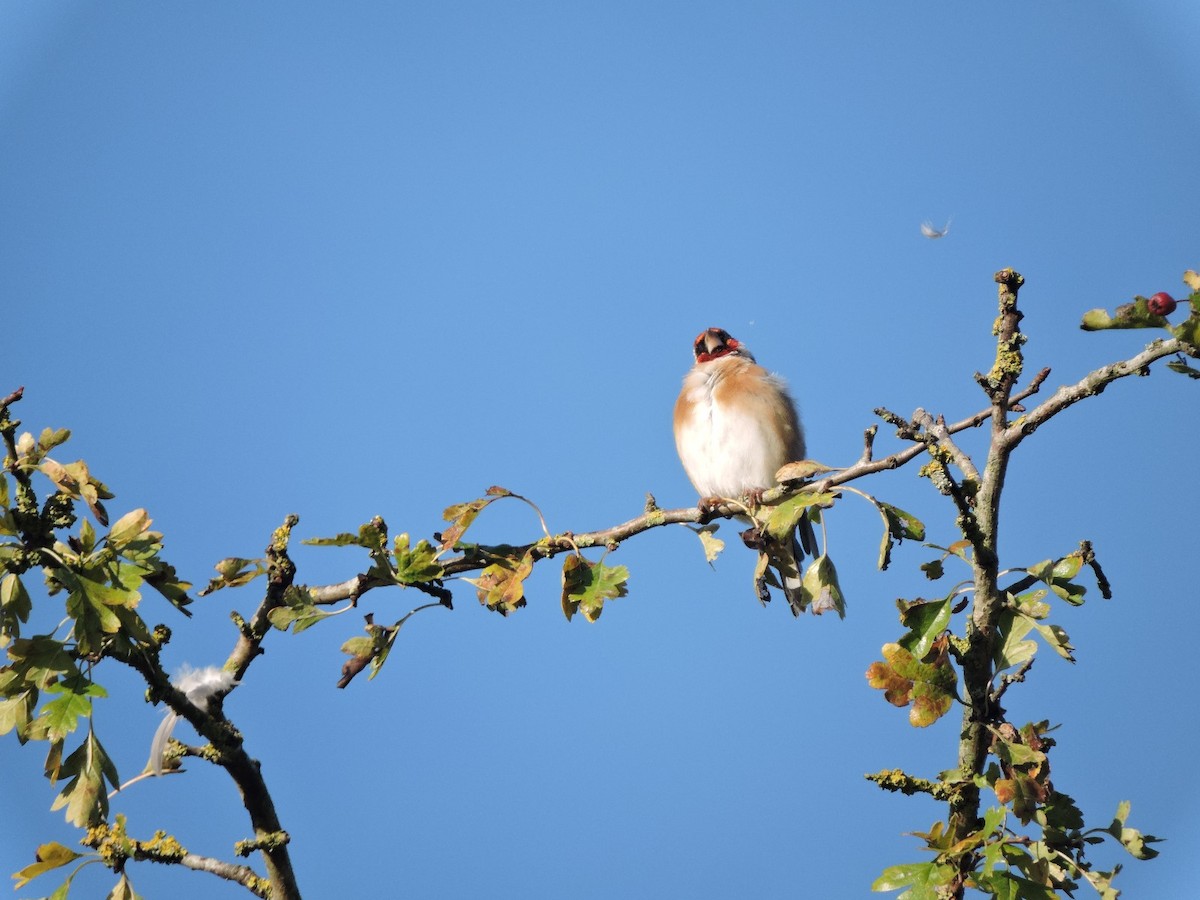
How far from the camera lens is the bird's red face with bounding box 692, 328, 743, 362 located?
27.8 feet

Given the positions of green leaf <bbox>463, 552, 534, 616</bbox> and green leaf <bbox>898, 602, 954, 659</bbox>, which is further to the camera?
green leaf <bbox>463, 552, 534, 616</bbox>

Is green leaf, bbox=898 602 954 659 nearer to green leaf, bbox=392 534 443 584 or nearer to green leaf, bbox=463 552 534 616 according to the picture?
green leaf, bbox=463 552 534 616

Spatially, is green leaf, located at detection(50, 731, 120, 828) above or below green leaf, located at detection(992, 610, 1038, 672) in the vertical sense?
below

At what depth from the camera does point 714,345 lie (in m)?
8.54

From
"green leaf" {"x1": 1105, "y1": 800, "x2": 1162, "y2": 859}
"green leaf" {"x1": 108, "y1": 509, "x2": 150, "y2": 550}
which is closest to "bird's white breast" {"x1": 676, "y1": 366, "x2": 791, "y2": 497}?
"green leaf" {"x1": 1105, "y1": 800, "x2": 1162, "y2": 859}

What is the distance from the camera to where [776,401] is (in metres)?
7.67

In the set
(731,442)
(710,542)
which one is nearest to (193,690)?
(710,542)

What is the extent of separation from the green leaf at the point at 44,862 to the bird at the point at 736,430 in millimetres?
4394

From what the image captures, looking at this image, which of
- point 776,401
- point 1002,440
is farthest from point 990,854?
point 776,401

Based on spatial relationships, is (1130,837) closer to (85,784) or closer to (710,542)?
(710,542)

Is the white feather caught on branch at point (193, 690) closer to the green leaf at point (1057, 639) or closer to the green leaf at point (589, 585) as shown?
the green leaf at point (589, 585)

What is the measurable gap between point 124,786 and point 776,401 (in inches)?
188

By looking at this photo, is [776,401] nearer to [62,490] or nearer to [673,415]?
[673,415]

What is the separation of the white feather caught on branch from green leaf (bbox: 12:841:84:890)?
0.37m
